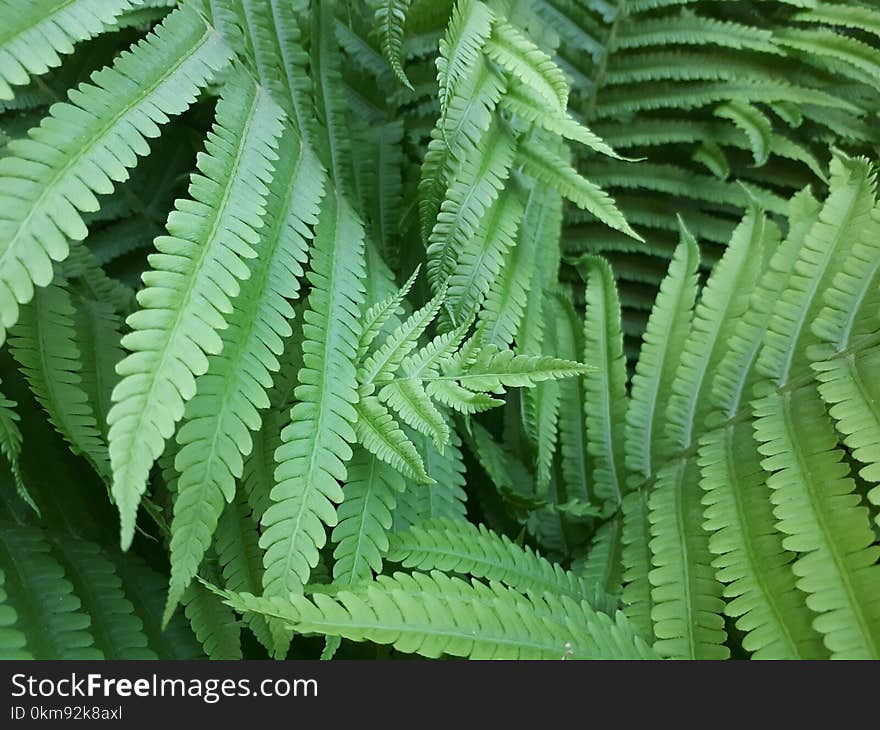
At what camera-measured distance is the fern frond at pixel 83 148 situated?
553 millimetres

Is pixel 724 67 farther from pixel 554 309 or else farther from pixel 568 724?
pixel 568 724

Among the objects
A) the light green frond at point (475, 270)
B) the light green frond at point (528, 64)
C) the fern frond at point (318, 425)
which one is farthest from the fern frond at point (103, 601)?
the light green frond at point (528, 64)

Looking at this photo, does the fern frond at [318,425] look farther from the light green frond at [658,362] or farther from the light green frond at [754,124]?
the light green frond at [754,124]

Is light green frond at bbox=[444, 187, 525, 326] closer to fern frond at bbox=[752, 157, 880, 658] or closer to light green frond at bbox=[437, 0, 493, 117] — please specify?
light green frond at bbox=[437, 0, 493, 117]

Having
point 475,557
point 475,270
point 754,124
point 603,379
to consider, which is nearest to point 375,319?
point 475,270

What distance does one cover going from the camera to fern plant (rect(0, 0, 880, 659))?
62 centimetres

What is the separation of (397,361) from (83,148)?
349mm

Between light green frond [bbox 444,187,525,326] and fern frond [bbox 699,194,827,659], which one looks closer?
fern frond [bbox 699,194,827,659]

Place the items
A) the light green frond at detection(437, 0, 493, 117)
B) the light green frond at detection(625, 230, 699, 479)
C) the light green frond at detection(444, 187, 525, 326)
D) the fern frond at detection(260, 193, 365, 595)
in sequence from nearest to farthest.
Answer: the fern frond at detection(260, 193, 365, 595) < the light green frond at detection(437, 0, 493, 117) < the light green frond at detection(444, 187, 525, 326) < the light green frond at detection(625, 230, 699, 479)

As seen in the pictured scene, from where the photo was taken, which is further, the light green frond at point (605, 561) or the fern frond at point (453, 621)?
the light green frond at point (605, 561)

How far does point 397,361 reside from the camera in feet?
2.43

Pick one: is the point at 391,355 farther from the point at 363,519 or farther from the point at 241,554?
the point at 241,554

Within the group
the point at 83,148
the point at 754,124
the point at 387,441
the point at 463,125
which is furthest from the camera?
the point at 754,124

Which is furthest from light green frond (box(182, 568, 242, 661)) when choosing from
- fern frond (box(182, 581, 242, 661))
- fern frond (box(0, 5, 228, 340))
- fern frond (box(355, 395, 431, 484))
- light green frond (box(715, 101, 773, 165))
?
light green frond (box(715, 101, 773, 165))
